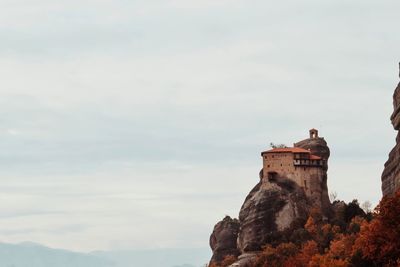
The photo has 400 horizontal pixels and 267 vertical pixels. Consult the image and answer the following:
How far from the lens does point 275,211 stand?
154500mm

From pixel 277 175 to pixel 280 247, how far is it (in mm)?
16410

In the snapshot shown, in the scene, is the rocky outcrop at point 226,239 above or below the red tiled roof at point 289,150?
below

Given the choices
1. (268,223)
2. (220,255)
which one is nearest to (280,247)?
(268,223)

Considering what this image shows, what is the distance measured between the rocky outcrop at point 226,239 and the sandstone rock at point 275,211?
57.5ft

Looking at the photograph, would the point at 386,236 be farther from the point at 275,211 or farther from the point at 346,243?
the point at 275,211

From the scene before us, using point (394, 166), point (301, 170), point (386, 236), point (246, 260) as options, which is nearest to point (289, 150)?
point (301, 170)

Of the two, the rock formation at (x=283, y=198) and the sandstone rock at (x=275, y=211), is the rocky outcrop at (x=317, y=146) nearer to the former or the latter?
the rock formation at (x=283, y=198)

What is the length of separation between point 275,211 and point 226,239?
75.1 ft

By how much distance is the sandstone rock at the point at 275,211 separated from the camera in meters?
154

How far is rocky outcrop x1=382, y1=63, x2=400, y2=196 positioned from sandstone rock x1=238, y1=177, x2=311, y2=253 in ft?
180

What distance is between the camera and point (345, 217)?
6063 inches

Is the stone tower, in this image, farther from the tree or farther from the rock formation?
the tree

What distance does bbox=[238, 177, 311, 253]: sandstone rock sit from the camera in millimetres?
153625

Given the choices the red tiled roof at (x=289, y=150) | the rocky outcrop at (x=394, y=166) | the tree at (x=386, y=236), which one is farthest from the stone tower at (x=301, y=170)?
the tree at (x=386, y=236)
